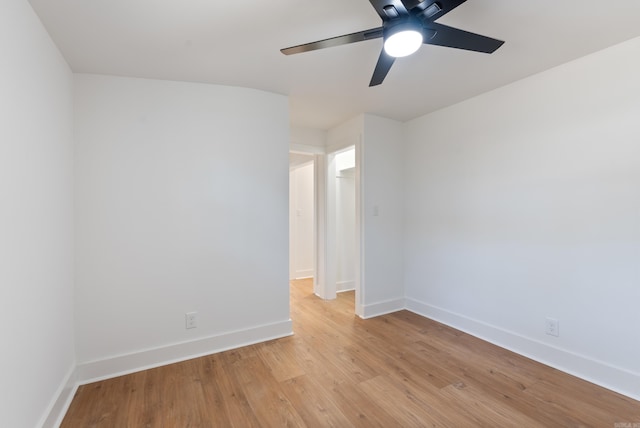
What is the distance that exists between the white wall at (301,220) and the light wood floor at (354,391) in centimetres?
250

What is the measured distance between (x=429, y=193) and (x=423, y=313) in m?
1.40

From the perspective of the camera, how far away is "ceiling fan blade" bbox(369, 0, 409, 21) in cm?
117

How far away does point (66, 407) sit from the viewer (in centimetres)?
175

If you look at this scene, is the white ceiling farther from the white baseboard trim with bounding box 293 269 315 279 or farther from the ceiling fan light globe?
the white baseboard trim with bounding box 293 269 315 279

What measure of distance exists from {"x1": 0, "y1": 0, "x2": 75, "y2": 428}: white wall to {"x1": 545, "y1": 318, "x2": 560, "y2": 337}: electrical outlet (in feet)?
10.8

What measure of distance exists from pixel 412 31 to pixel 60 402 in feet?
9.24

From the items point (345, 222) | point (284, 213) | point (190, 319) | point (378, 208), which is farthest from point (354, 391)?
point (345, 222)

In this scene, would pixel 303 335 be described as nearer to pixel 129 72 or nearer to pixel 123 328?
pixel 123 328

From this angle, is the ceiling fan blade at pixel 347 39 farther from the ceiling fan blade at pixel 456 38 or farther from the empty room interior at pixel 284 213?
the ceiling fan blade at pixel 456 38

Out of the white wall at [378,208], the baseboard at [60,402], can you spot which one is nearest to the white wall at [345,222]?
the white wall at [378,208]

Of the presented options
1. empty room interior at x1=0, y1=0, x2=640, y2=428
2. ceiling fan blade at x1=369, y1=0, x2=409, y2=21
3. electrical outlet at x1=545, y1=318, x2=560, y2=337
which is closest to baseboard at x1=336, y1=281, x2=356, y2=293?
empty room interior at x1=0, y1=0, x2=640, y2=428

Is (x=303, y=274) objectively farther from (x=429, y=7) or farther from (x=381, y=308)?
(x=429, y=7)

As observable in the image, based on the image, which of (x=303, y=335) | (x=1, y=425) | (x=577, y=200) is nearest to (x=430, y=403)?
(x=303, y=335)

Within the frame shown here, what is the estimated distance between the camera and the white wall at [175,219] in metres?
2.11
